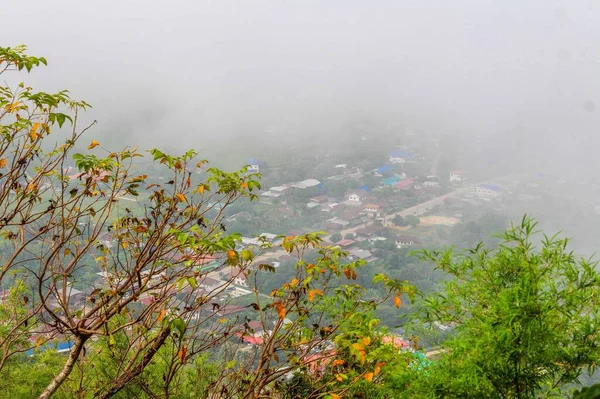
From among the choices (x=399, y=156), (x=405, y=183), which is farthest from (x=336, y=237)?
(x=399, y=156)

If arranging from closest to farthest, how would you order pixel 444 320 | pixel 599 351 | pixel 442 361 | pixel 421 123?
pixel 599 351
pixel 442 361
pixel 444 320
pixel 421 123

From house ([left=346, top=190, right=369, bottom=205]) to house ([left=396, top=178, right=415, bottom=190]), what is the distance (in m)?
1.85

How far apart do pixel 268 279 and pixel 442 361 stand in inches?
260

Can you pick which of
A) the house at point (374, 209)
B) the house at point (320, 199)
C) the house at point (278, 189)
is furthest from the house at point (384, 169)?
the house at point (278, 189)

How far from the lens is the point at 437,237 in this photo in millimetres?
16781

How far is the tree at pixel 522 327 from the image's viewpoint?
6.20 ft

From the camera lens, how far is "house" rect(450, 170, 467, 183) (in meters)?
25.2

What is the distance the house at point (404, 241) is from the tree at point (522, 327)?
13.5m

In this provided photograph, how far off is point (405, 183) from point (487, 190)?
11.8ft

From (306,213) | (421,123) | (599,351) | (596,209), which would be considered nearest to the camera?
(599,351)

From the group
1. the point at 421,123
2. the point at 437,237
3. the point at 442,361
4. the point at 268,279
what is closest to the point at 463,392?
the point at 442,361

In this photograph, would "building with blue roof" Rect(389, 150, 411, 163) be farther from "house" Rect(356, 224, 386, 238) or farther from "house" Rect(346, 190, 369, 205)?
"house" Rect(356, 224, 386, 238)

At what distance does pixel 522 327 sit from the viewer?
74.4 inches

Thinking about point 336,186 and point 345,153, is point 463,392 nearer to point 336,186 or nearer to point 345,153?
point 336,186
